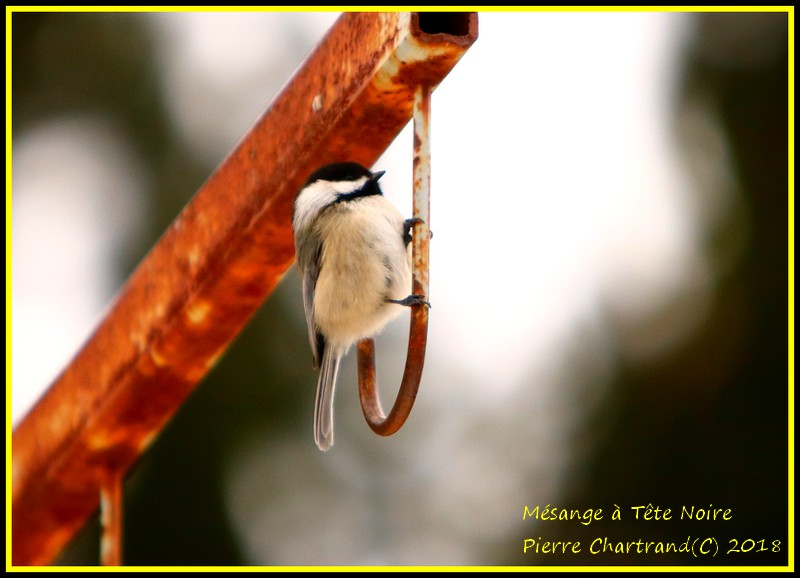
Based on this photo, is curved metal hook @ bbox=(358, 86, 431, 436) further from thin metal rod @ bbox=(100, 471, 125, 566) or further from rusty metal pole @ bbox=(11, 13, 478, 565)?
thin metal rod @ bbox=(100, 471, 125, 566)

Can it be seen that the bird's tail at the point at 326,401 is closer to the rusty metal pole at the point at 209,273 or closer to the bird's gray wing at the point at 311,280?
the bird's gray wing at the point at 311,280

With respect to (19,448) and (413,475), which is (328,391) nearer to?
(19,448)

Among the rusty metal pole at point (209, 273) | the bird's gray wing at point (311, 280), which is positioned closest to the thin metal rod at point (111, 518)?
the rusty metal pole at point (209, 273)

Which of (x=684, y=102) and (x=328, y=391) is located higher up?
(x=684, y=102)

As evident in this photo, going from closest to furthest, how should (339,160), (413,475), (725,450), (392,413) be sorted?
(392,413) → (339,160) → (725,450) → (413,475)

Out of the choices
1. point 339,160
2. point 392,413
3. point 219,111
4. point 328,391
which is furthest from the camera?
point 219,111

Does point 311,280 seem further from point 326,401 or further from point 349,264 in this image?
point 326,401

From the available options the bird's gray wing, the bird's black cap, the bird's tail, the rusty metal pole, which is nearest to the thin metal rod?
the rusty metal pole

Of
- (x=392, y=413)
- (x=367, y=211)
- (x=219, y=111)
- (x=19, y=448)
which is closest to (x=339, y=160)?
(x=392, y=413)
